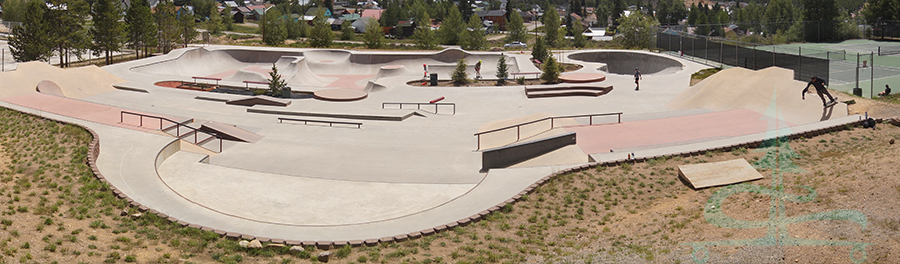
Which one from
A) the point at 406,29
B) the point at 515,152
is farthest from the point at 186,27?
the point at 406,29

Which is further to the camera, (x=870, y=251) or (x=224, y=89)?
(x=224, y=89)

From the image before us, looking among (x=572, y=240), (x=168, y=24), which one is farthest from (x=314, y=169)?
(x=168, y=24)

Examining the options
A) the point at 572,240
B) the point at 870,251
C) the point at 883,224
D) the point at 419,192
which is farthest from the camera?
the point at 419,192

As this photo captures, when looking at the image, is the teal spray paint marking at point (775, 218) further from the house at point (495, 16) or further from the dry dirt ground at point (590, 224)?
the house at point (495, 16)

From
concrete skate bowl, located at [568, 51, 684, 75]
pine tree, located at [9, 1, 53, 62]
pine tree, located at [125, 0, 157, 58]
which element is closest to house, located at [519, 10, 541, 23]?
concrete skate bowl, located at [568, 51, 684, 75]

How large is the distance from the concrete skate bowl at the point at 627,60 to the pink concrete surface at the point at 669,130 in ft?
74.8

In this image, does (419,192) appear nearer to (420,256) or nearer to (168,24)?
(420,256)

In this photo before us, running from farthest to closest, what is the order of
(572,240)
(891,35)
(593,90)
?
1. (891,35)
2. (593,90)
3. (572,240)

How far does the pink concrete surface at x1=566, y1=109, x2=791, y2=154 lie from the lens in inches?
802

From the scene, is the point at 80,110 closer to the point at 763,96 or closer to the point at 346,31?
the point at 763,96

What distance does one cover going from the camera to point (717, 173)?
14750mm

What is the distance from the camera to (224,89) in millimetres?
37188

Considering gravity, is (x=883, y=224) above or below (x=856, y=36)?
below

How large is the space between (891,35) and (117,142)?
64.2 metres
